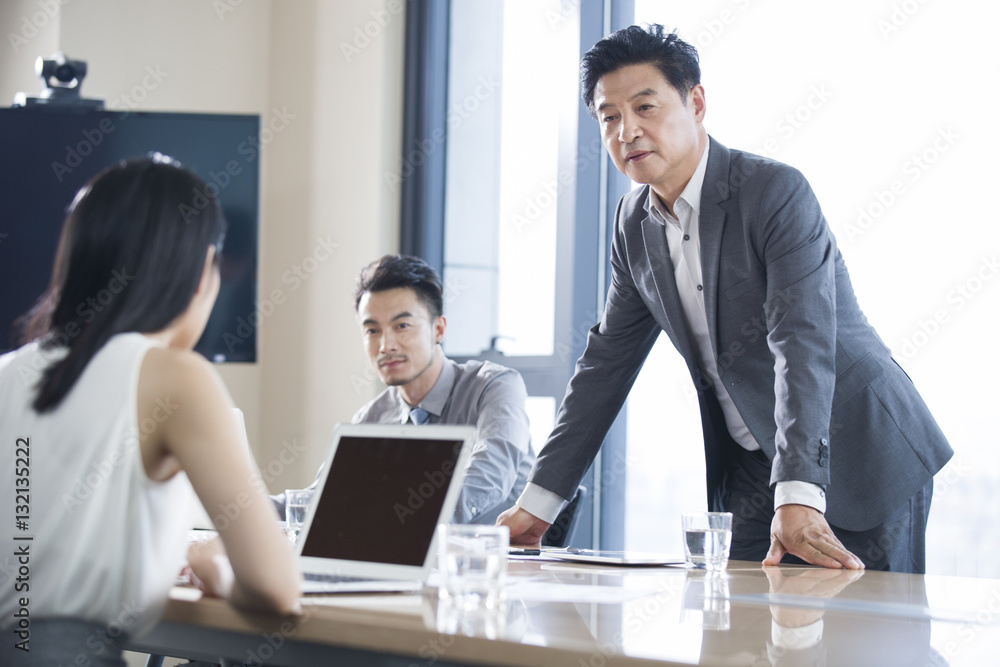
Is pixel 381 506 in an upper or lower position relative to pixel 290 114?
lower

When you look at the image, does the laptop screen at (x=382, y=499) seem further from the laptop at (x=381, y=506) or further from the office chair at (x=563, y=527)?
the office chair at (x=563, y=527)

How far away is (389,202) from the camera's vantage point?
13.0 ft

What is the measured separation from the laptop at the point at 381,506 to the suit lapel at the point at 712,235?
0.88 metres

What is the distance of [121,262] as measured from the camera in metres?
1.08

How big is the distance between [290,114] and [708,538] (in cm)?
308

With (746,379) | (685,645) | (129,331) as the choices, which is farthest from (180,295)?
(746,379)

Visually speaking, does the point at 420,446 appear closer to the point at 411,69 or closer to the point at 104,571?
the point at 104,571

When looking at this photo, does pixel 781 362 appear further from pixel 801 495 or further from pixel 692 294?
pixel 692 294

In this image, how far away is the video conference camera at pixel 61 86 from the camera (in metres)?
3.12

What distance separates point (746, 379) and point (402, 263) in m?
1.18

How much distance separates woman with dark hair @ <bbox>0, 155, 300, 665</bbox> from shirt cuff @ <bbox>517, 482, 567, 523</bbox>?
3.33 ft

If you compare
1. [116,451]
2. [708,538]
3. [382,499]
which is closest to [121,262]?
[116,451]

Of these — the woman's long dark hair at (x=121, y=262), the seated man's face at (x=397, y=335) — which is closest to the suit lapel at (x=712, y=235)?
the seated man's face at (x=397, y=335)

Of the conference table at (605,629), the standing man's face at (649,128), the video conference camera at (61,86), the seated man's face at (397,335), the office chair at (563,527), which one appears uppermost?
the video conference camera at (61,86)
